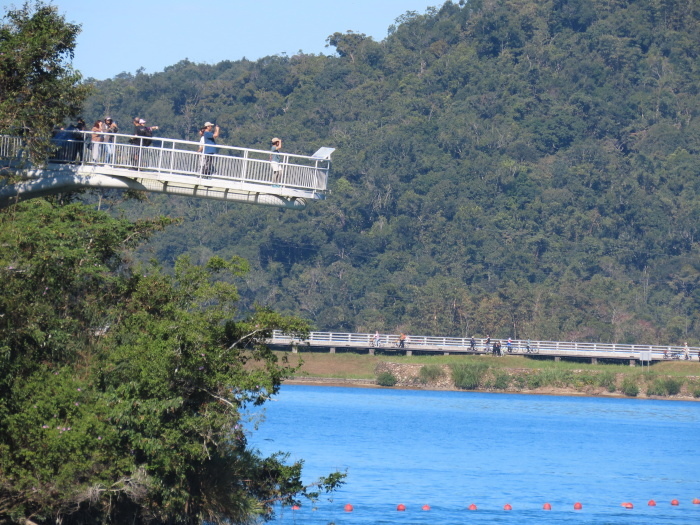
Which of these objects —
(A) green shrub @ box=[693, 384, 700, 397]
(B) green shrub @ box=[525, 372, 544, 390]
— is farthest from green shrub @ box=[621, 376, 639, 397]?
(B) green shrub @ box=[525, 372, 544, 390]

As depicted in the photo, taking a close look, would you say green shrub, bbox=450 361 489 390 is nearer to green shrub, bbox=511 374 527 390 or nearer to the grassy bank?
the grassy bank

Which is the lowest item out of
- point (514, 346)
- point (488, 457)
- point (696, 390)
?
point (488, 457)

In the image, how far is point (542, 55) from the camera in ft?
563

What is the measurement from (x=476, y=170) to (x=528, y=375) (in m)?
64.9

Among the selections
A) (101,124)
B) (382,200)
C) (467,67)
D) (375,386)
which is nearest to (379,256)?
(382,200)

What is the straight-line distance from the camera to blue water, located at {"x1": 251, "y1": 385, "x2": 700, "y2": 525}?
1211 inches

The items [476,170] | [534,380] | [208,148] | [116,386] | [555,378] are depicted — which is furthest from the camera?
[476,170]

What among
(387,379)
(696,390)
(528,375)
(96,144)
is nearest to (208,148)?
(96,144)

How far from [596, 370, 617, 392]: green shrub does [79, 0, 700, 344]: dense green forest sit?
20.2 m

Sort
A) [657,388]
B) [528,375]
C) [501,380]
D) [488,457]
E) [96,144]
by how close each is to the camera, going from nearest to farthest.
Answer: [96,144] < [488,457] < [657,388] < [528,375] < [501,380]

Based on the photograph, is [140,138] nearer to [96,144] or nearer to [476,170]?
[96,144]

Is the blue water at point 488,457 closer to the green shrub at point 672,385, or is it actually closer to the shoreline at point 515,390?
the green shrub at point 672,385

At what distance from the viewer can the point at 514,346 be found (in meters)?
83.2

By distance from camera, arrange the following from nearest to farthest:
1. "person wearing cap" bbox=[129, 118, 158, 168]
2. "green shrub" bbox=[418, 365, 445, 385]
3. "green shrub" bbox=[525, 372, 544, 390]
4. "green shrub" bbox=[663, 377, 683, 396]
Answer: "person wearing cap" bbox=[129, 118, 158, 168] → "green shrub" bbox=[663, 377, 683, 396] → "green shrub" bbox=[525, 372, 544, 390] → "green shrub" bbox=[418, 365, 445, 385]
